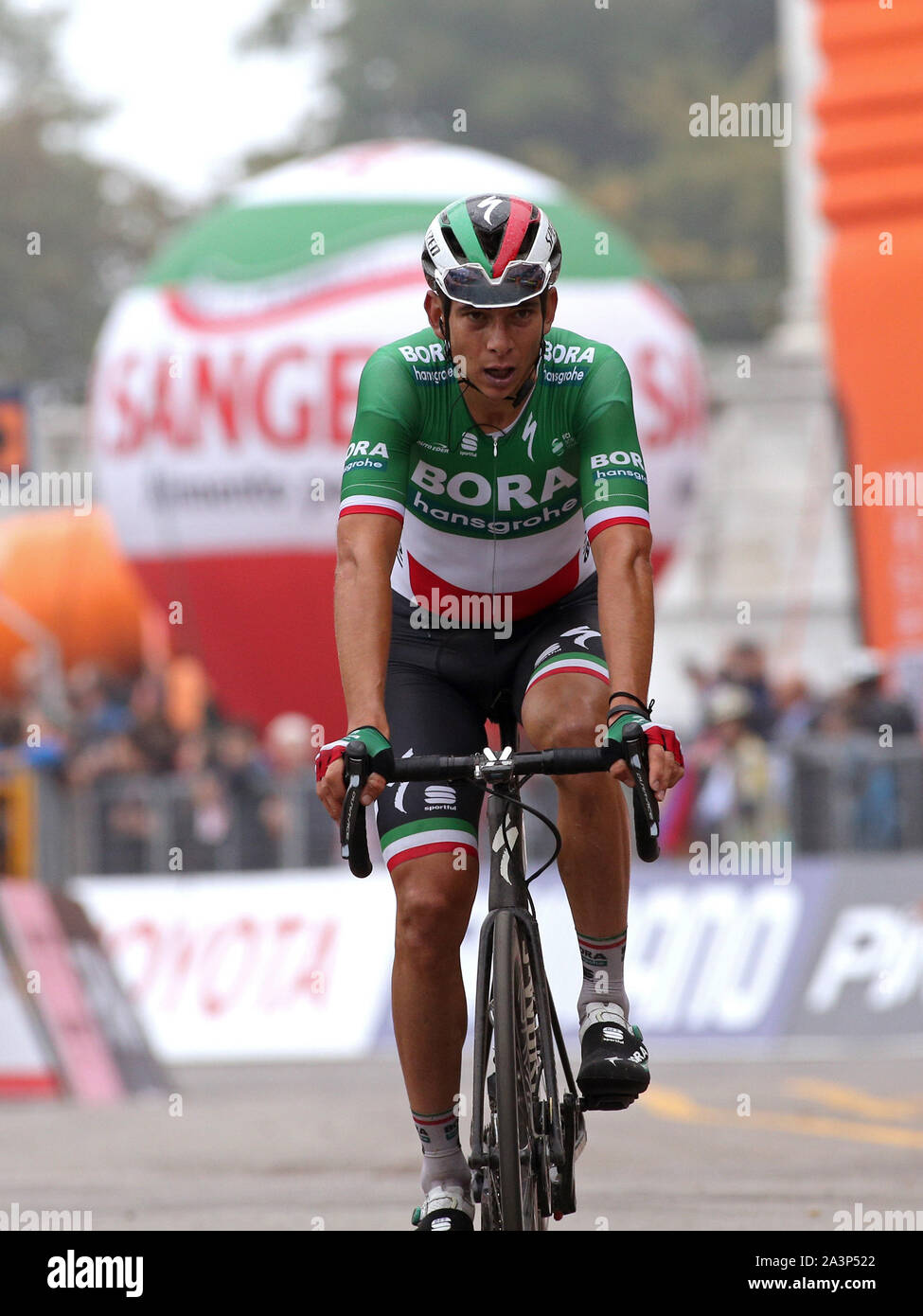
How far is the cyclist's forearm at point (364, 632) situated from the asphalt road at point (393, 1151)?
5.72 feet

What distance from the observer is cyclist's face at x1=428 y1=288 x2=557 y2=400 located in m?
5.88

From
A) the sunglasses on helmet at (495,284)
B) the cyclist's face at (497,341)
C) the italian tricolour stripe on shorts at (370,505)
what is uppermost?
the sunglasses on helmet at (495,284)

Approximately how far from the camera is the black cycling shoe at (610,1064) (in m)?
6.03

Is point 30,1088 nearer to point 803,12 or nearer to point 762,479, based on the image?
point 762,479

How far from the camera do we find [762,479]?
122ft

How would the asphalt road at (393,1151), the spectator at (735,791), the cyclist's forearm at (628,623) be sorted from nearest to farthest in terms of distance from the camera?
the cyclist's forearm at (628,623), the asphalt road at (393,1151), the spectator at (735,791)

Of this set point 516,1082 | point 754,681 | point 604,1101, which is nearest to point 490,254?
point 516,1082

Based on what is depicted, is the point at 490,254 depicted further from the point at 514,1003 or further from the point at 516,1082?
the point at 516,1082

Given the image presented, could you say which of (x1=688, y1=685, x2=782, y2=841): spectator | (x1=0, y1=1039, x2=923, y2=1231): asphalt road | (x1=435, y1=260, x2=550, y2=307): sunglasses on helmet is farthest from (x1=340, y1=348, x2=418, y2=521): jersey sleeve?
(x1=688, y1=685, x2=782, y2=841): spectator

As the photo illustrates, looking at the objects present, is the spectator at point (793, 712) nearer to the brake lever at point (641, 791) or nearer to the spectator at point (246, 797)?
the spectator at point (246, 797)

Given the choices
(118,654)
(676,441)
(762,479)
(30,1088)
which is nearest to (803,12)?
(762,479)

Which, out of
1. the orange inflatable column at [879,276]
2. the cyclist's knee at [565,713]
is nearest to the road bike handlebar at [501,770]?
the cyclist's knee at [565,713]

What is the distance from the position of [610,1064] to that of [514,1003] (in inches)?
14.2

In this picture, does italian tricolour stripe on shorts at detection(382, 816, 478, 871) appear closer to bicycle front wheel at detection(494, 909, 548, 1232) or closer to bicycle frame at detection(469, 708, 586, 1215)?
bicycle frame at detection(469, 708, 586, 1215)
